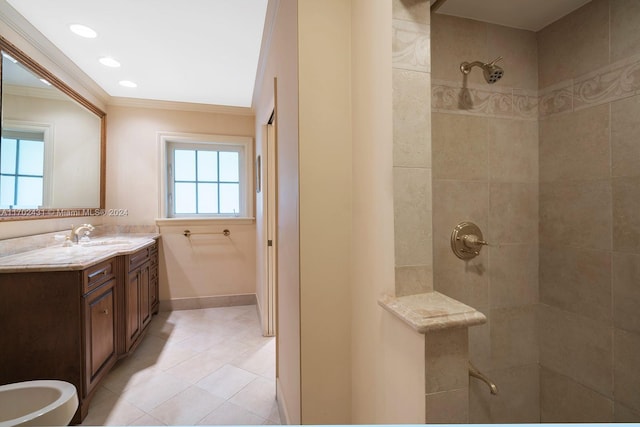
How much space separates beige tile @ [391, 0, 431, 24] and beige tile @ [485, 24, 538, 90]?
0.76 meters

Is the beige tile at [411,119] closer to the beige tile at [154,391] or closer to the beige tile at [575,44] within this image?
the beige tile at [575,44]

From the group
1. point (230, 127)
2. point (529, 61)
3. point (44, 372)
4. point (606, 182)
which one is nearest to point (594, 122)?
point (606, 182)

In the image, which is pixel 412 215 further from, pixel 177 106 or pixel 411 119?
pixel 177 106

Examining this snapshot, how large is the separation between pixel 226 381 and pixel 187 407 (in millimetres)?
299

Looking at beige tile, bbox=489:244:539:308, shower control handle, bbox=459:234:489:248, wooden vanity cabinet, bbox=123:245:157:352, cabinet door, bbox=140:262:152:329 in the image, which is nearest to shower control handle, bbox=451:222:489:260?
shower control handle, bbox=459:234:489:248

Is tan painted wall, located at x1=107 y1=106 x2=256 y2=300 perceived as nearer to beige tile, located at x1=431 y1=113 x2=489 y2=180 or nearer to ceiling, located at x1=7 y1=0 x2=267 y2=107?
ceiling, located at x1=7 y1=0 x2=267 y2=107

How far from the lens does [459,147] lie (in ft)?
4.42

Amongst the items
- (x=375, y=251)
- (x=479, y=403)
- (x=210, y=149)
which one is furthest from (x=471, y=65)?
(x=210, y=149)

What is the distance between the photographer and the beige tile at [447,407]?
2.34ft

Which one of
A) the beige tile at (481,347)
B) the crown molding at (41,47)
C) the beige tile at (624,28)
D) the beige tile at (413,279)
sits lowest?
the beige tile at (481,347)

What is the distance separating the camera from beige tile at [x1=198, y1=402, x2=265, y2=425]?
5.25 feet

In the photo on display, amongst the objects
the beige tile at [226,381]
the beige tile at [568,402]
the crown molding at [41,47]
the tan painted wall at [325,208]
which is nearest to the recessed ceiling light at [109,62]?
the crown molding at [41,47]

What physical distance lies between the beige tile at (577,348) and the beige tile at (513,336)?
0.05m

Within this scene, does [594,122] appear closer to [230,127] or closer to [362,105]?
[362,105]
